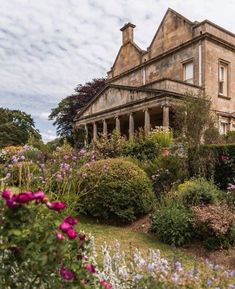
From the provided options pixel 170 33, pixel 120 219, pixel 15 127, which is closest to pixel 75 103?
pixel 15 127

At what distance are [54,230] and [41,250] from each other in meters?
0.16

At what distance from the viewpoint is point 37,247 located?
2223 mm

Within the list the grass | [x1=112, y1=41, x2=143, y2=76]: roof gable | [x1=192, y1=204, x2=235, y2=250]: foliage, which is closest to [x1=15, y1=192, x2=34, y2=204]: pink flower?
the grass

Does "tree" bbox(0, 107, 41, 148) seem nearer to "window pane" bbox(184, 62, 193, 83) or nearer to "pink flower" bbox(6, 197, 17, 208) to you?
"window pane" bbox(184, 62, 193, 83)

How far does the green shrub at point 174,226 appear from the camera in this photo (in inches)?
276

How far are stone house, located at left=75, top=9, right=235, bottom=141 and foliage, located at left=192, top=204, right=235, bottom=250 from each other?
13.7 m

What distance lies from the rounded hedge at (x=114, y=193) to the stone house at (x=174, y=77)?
11927 mm

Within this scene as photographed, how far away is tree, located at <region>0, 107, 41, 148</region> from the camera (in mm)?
46081

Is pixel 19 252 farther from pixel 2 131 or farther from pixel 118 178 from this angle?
pixel 2 131

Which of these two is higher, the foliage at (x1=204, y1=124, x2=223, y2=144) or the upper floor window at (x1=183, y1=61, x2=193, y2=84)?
the upper floor window at (x1=183, y1=61, x2=193, y2=84)

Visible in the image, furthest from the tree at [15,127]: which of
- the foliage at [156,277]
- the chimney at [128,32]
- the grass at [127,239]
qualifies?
the foliage at [156,277]

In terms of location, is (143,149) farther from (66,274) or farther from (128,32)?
(128,32)

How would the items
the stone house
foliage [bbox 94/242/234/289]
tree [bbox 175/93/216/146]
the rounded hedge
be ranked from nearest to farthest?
foliage [bbox 94/242/234/289], the rounded hedge, tree [bbox 175/93/216/146], the stone house

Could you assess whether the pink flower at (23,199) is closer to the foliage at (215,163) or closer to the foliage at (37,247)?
the foliage at (37,247)
